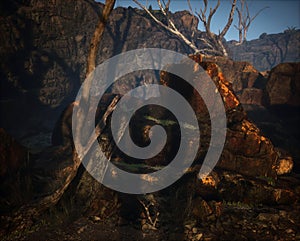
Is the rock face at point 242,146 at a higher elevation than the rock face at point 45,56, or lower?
lower

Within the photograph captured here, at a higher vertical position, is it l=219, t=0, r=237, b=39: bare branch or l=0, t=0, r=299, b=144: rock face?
l=219, t=0, r=237, b=39: bare branch

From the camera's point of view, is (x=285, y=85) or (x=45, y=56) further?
(x=45, y=56)

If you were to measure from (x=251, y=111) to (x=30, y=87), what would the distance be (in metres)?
13.9

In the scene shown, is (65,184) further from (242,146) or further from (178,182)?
(242,146)

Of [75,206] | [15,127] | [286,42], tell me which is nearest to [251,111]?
[75,206]

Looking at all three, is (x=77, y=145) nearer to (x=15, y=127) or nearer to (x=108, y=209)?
(x=108, y=209)

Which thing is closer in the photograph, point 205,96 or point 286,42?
point 205,96

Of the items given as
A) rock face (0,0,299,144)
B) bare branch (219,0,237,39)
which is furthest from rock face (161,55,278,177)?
bare branch (219,0,237,39)

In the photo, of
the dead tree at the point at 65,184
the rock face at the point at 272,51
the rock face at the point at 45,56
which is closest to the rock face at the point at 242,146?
the dead tree at the point at 65,184

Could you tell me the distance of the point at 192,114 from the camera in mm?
7020

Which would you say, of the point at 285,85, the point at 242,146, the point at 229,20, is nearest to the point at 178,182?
the point at 242,146

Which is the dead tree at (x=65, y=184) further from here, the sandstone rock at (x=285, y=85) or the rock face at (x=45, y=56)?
the sandstone rock at (x=285, y=85)

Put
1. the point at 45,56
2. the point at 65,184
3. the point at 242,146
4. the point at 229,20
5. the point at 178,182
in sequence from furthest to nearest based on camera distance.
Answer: the point at 229,20 → the point at 45,56 → the point at 242,146 → the point at 178,182 → the point at 65,184

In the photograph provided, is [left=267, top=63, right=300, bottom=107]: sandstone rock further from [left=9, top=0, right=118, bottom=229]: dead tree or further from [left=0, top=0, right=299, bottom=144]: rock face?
[left=9, top=0, right=118, bottom=229]: dead tree
